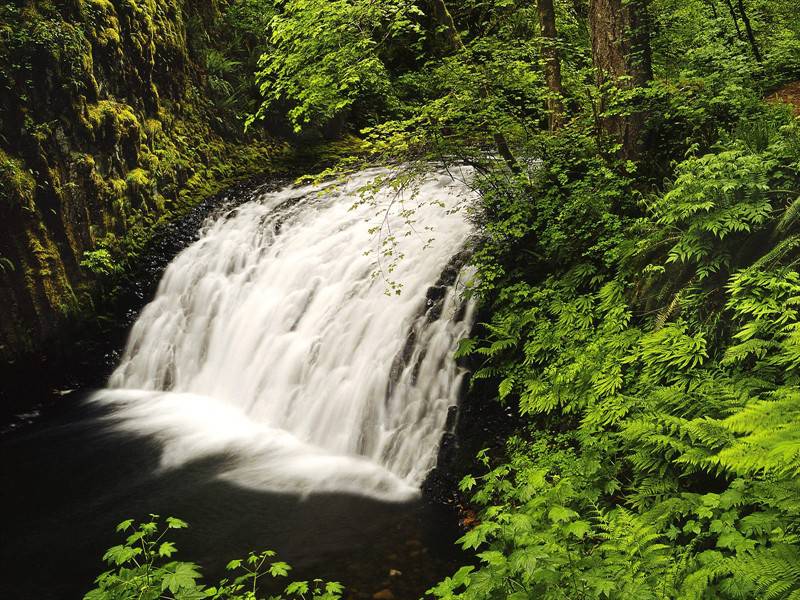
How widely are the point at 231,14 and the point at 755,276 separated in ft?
44.9

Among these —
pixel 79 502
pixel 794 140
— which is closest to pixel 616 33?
pixel 794 140

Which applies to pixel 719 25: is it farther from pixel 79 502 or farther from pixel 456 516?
pixel 79 502

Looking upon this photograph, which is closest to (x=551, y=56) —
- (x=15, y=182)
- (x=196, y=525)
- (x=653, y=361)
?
(x=653, y=361)

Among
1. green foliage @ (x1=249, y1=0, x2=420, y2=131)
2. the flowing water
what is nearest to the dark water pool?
the flowing water

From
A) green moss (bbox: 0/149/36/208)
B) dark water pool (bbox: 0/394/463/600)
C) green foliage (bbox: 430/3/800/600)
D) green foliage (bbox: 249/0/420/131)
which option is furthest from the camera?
green moss (bbox: 0/149/36/208)

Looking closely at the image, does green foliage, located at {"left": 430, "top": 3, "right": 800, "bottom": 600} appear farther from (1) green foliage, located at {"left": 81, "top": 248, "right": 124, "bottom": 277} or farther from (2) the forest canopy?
(1) green foliage, located at {"left": 81, "top": 248, "right": 124, "bottom": 277}

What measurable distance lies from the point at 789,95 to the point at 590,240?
3.36 m

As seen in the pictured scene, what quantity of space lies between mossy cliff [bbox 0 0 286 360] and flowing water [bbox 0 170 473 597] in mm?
1297

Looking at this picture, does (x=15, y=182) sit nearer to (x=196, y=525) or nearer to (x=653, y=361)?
(x=196, y=525)

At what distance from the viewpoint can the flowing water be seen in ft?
20.2

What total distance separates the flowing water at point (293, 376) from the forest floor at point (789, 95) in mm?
4012

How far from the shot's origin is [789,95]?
22.2ft

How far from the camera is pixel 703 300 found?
4.47 m

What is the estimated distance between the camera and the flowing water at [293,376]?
6.16 metres
